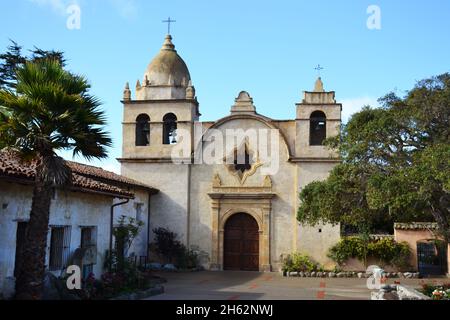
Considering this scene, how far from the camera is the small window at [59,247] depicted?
52.1 ft

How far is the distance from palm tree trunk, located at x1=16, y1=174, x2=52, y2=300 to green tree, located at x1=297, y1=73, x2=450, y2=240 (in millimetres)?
8827

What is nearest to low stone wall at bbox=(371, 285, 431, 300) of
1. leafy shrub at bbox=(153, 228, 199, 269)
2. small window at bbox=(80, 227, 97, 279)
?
small window at bbox=(80, 227, 97, 279)

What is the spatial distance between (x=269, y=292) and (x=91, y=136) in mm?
9188

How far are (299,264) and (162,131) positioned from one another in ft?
31.3

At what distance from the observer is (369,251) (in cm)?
2683

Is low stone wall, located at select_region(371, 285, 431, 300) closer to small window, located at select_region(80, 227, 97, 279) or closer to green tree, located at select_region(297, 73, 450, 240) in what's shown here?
green tree, located at select_region(297, 73, 450, 240)

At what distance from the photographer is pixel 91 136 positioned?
1243 centimetres

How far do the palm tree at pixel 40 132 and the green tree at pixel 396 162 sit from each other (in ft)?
27.3

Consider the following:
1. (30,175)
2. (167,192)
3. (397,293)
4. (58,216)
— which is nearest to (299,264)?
(167,192)

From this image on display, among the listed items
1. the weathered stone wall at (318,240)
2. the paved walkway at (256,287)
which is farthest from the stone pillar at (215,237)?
the weathered stone wall at (318,240)

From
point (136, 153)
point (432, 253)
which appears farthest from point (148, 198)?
point (432, 253)

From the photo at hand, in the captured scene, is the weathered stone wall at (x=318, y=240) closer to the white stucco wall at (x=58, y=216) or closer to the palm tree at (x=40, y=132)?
the white stucco wall at (x=58, y=216)
